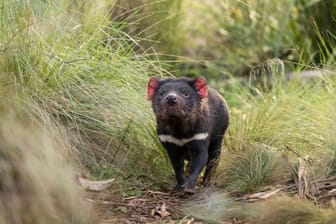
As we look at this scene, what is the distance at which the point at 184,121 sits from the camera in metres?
5.60

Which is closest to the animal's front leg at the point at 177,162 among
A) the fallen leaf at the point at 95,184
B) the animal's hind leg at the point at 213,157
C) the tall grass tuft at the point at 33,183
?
the animal's hind leg at the point at 213,157

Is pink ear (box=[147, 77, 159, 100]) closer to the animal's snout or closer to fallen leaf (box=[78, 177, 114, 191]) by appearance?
the animal's snout

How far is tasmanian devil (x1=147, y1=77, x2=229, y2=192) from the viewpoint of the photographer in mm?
5500

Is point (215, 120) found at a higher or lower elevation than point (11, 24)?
lower

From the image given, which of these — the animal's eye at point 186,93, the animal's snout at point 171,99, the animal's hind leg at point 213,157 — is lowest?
the animal's hind leg at point 213,157

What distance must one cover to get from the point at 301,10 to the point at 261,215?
18.9 feet

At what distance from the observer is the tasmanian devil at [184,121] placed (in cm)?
550

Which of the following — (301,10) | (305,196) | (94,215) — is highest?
(94,215)

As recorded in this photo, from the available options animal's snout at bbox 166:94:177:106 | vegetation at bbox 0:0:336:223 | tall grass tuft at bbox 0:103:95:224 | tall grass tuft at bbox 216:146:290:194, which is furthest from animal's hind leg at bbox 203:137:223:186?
tall grass tuft at bbox 0:103:95:224

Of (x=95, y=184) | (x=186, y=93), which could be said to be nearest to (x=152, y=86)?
(x=186, y=93)

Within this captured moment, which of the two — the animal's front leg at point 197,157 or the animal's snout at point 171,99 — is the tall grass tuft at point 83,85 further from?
the animal's snout at point 171,99

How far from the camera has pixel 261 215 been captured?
4609mm

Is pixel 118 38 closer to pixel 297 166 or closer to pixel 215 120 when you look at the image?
pixel 215 120

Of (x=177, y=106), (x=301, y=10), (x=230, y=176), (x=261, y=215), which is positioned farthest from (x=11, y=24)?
(x=301, y=10)
